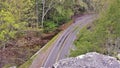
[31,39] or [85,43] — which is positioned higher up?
[85,43]

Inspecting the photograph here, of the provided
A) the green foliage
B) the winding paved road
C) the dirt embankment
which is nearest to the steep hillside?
the winding paved road

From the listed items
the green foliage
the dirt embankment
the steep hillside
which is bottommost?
the dirt embankment

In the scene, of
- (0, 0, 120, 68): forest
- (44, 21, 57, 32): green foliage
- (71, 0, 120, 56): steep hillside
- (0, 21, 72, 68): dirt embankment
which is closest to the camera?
(71, 0, 120, 56): steep hillside

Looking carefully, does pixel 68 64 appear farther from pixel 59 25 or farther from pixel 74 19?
pixel 74 19

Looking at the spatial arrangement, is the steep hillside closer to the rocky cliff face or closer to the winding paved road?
the winding paved road

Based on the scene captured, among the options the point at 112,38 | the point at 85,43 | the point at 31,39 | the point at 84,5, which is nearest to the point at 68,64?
the point at 85,43

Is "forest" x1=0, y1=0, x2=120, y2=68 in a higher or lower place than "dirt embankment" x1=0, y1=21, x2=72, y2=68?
higher
